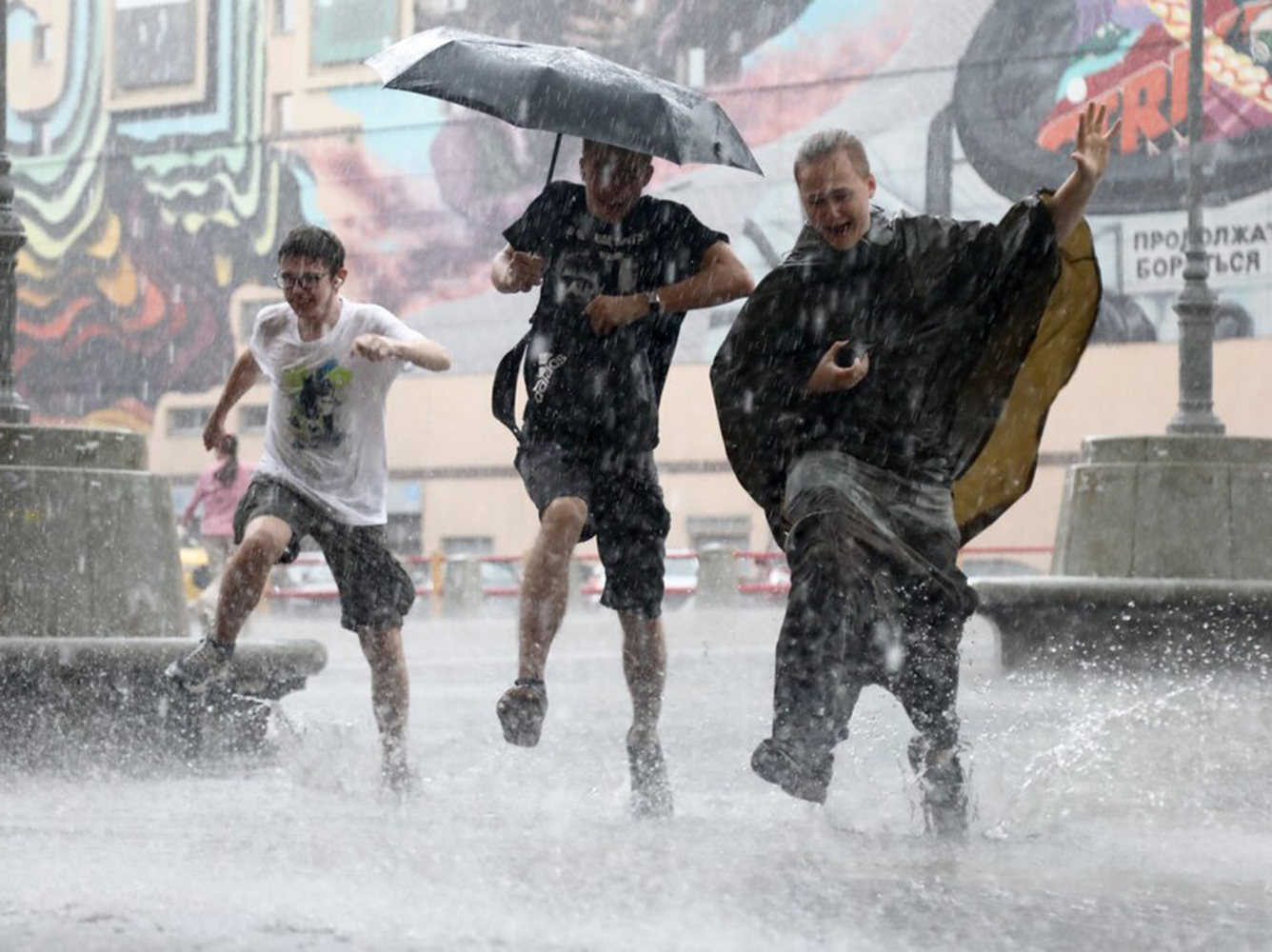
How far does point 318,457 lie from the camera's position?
6711 millimetres

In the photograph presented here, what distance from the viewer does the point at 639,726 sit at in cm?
630

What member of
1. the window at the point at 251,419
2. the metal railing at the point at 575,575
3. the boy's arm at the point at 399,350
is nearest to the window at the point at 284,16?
the window at the point at 251,419

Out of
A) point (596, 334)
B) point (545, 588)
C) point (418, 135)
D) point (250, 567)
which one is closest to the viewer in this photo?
point (545, 588)

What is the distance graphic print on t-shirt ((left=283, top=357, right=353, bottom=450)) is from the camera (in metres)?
6.65

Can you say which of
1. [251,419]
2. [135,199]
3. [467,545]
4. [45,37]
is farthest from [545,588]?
[45,37]

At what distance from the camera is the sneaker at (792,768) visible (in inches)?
210

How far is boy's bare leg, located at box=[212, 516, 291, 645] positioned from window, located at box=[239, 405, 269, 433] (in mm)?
50392

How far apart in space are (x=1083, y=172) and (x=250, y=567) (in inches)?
98.9

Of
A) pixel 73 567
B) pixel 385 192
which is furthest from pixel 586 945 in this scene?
pixel 385 192

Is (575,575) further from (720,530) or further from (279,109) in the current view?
(279,109)

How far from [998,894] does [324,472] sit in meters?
2.79

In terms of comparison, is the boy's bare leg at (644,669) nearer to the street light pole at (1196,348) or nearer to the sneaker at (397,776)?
the sneaker at (397,776)

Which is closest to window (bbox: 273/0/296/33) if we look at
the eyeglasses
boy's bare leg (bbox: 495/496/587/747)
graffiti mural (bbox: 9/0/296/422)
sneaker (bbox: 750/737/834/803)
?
graffiti mural (bbox: 9/0/296/422)

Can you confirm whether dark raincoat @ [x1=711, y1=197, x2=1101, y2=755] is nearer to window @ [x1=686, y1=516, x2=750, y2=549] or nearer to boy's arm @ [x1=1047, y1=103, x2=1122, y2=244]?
boy's arm @ [x1=1047, y1=103, x2=1122, y2=244]
